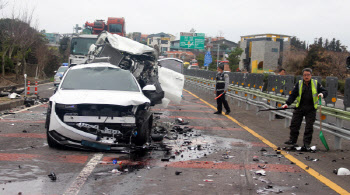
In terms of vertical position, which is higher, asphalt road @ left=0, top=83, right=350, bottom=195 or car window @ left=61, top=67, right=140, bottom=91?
car window @ left=61, top=67, right=140, bottom=91

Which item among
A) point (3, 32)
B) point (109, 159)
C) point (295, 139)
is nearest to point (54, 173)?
point (109, 159)

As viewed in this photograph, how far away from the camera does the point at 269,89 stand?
1927cm

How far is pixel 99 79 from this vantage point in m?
9.43

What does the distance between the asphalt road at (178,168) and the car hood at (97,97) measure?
0.93 meters

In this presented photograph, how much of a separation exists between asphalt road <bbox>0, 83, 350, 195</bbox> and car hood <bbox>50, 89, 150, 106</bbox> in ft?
3.06

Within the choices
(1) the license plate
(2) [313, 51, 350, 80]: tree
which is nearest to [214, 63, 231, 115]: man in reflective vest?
(1) the license plate

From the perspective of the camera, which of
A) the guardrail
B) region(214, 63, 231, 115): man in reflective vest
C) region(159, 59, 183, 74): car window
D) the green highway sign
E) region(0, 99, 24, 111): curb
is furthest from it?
the green highway sign

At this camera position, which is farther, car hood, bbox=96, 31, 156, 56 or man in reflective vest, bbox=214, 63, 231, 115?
man in reflective vest, bbox=214, 63, 231, 115

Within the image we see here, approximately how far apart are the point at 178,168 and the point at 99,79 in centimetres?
327

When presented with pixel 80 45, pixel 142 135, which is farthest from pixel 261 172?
pixel 80 45

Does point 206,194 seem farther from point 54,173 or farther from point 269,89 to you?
point 269,89

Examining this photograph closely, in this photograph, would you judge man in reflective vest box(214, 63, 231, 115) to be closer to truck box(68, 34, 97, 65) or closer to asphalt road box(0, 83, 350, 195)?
asphalt road box(0, 83, 350, 195)

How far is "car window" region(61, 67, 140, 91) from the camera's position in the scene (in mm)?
9094

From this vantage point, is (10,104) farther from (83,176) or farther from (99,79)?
(83,176)
